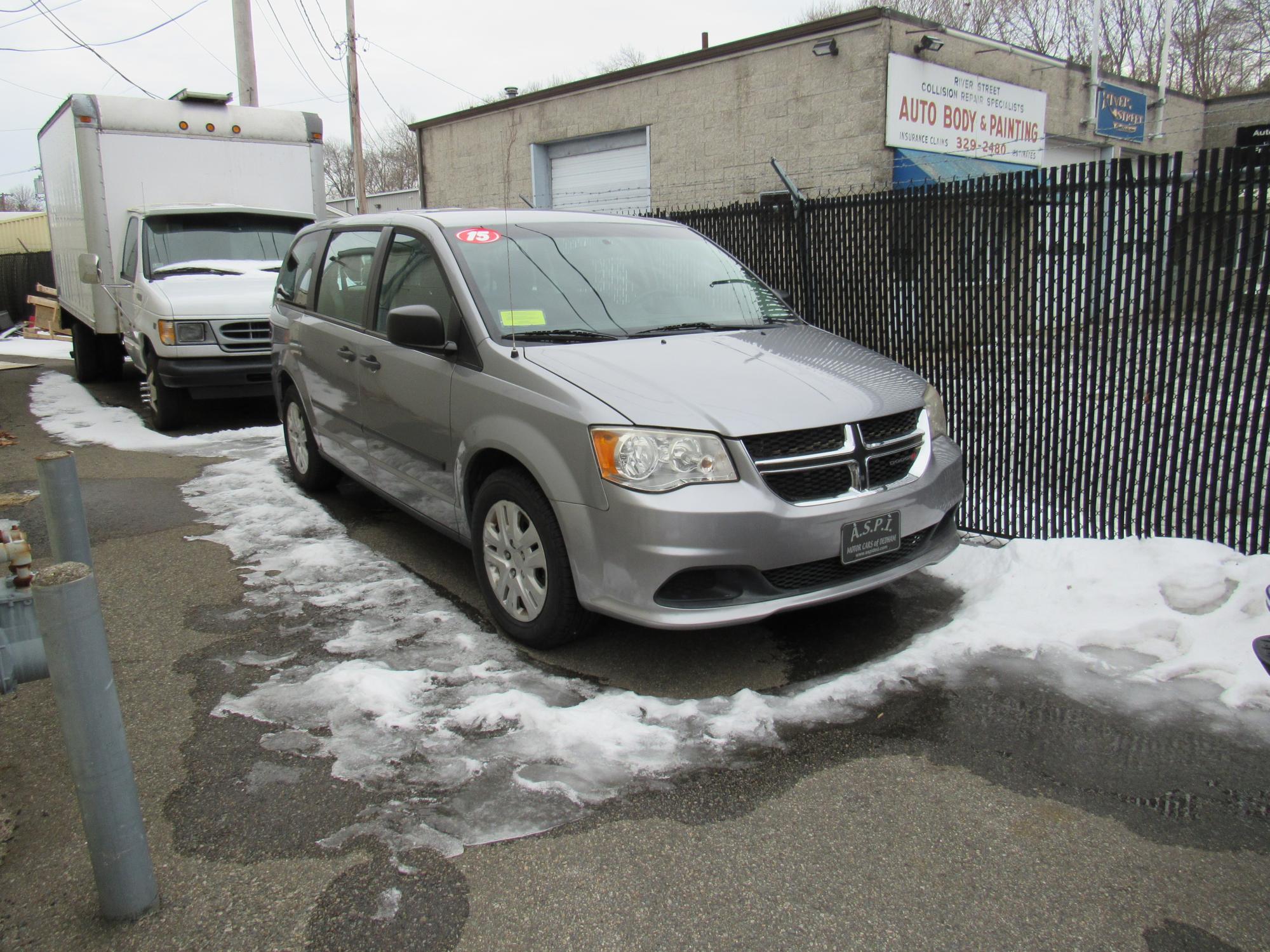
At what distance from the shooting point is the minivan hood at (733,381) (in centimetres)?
344

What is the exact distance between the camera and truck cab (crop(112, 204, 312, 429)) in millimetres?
8398

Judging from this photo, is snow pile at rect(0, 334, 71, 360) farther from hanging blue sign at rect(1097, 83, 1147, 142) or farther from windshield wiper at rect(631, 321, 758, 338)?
hanging blue sign at rect(1097, 83, 1147, 142)

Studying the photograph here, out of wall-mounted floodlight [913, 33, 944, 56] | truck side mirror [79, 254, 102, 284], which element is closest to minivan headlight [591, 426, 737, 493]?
truck side mirror [79, 254, 102, 284]

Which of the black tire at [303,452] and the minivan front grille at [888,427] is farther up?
the minivan front grille at [888,427]

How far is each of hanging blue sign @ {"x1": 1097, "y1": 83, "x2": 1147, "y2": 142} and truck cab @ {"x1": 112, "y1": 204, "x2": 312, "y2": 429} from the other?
1367 cm

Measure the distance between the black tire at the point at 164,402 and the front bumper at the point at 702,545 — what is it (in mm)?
6648

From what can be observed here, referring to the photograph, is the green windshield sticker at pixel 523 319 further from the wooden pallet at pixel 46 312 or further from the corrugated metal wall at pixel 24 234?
the corrugated metal wall at pixel 24 234

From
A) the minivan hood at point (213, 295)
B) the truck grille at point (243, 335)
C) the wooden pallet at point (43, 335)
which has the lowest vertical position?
the wooden pallet at point (43, 335)

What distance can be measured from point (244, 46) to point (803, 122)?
32.8 feet

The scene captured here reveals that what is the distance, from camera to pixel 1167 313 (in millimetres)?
4590

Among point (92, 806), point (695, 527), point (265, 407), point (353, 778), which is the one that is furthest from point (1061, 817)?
point (265, 407)

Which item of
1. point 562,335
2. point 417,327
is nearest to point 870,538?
point 562,335

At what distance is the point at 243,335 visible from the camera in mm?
8602

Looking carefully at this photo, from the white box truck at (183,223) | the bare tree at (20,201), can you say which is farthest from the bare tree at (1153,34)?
the bare tree at (20,201)
